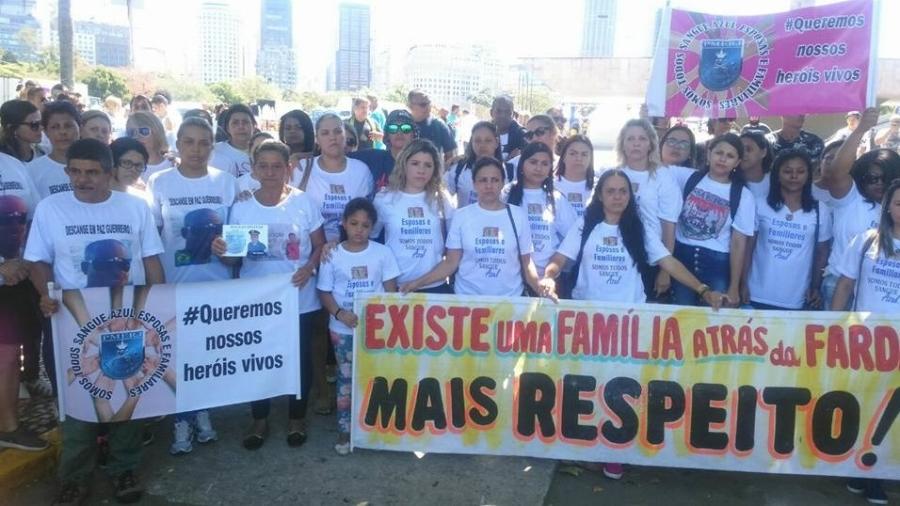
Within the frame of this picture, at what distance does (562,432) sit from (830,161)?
8.66 feet

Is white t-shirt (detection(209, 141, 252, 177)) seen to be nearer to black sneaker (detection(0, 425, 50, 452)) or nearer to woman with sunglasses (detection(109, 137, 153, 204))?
woman with sunglasses (detection(109, 137, 153, 204))

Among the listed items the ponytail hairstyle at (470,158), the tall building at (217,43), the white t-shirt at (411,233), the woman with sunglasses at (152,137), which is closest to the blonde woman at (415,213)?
the white t-shirt at (411,233)

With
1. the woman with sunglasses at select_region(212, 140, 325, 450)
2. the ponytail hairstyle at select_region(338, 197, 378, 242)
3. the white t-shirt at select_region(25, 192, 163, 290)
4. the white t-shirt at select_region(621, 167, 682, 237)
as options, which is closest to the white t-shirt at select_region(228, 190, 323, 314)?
the woman with sunglasses at select_region(212, 140, 325, 450)

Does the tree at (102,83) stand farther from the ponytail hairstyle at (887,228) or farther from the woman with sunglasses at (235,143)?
the ponytail hairstyle at (887,228)

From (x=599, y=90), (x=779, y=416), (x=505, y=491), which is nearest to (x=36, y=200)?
(x=505, y=491)

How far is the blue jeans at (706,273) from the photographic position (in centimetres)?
464

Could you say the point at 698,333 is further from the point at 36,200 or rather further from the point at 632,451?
the point at 36,200

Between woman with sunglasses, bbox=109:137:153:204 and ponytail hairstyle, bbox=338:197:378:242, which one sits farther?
woman with sunglasses, bbox=109:137:153:204

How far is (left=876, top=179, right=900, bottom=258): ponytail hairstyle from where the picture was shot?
3.94 metres

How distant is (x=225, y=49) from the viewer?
150125 millimetres

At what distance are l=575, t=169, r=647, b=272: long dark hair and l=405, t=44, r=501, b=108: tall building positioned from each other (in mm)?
122138

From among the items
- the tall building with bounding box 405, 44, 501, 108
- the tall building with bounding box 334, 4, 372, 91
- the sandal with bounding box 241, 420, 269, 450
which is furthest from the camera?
the tall building with bounding box 334, 4, 372, 91

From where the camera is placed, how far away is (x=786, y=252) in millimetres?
4559

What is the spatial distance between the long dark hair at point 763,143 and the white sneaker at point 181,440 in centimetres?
414
